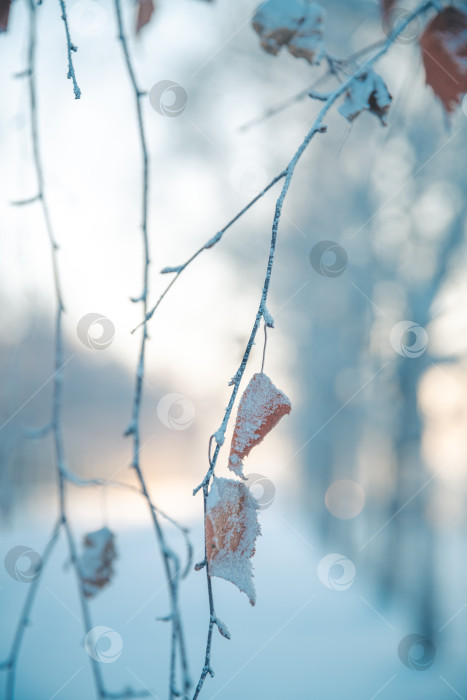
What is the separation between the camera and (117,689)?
11.6ft

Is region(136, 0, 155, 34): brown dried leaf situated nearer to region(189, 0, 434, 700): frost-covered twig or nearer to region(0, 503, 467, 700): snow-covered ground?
region(189, 0, 434, 700): frost-covered twig

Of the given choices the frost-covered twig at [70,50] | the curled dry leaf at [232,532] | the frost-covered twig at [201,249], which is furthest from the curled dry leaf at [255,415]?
the frost-covered twig at [70,50]

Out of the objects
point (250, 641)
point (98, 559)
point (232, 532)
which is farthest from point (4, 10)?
point (250, 641)

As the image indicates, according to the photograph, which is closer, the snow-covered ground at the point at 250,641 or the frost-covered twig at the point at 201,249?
the frost-covered twig at the point at 201,249

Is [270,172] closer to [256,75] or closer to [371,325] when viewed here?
[256,75]

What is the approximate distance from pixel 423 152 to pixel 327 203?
2.18 metres

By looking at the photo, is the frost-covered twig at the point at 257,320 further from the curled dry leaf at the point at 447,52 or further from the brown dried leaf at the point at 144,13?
the brown dried leaf at the point at 144,13

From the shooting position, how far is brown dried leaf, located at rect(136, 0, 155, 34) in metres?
0.88

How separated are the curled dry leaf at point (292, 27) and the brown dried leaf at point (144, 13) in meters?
0.22

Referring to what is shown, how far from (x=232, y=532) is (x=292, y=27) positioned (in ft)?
2.33

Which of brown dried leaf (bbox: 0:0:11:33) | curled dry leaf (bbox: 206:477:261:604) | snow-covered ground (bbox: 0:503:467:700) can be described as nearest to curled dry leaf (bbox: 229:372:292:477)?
curled dry leaf (bbox: 206:477:261:604)

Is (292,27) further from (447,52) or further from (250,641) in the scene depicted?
(250,641)

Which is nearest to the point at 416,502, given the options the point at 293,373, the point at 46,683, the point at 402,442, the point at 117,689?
the point at 402,442

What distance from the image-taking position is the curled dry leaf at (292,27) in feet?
2.47
